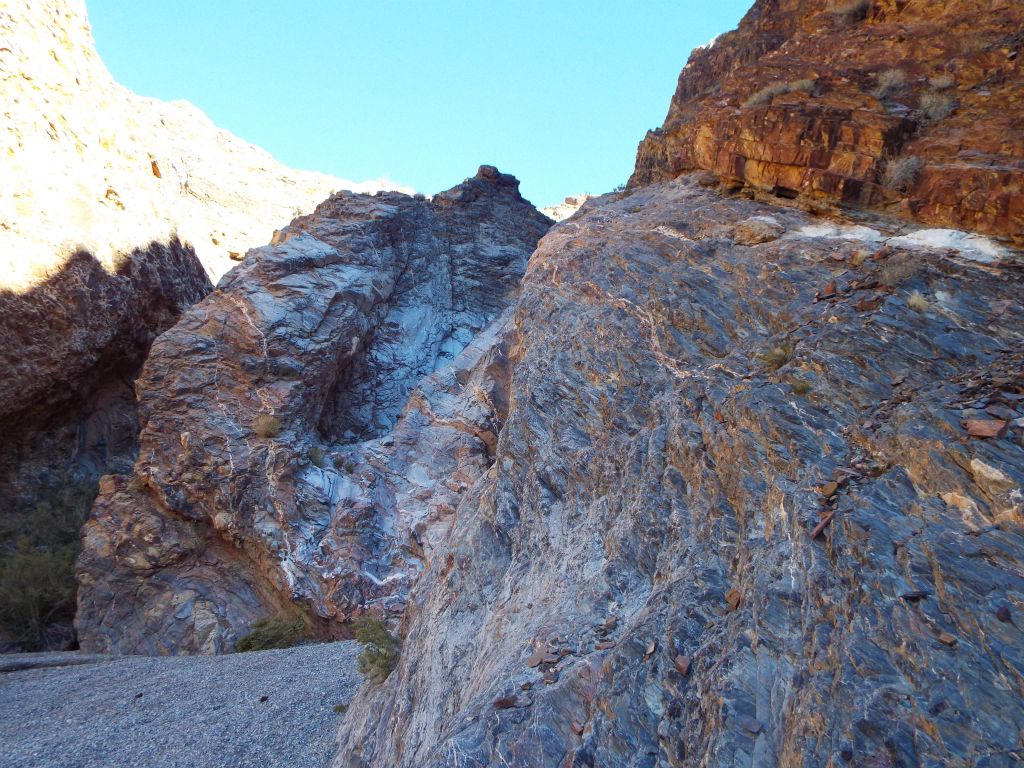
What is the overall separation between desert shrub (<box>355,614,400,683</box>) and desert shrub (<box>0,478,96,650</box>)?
46.7 feet

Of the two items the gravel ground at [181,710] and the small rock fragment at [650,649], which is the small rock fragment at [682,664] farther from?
the gravel ground at [181,710]

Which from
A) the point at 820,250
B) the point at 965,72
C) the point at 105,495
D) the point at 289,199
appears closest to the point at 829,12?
the point at 965,72

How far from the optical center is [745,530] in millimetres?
6301

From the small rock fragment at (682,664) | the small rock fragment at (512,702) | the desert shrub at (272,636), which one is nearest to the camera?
the small rock fragment at (682,664)

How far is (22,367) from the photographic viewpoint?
21.0 metres

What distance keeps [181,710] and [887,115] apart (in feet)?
57.9

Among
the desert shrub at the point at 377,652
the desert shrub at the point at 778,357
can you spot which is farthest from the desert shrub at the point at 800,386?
the desert shrub at the point at 377,652

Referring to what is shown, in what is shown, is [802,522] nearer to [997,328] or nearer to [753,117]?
[997,328]

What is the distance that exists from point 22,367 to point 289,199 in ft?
78.8

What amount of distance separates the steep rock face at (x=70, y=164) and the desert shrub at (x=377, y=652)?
57.0 feet

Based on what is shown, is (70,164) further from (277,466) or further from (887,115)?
(887,115)

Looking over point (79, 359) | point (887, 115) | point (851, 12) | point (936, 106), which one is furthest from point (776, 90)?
point (79, 359)

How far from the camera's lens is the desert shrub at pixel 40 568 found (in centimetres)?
1972

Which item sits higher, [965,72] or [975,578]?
[965,72]
